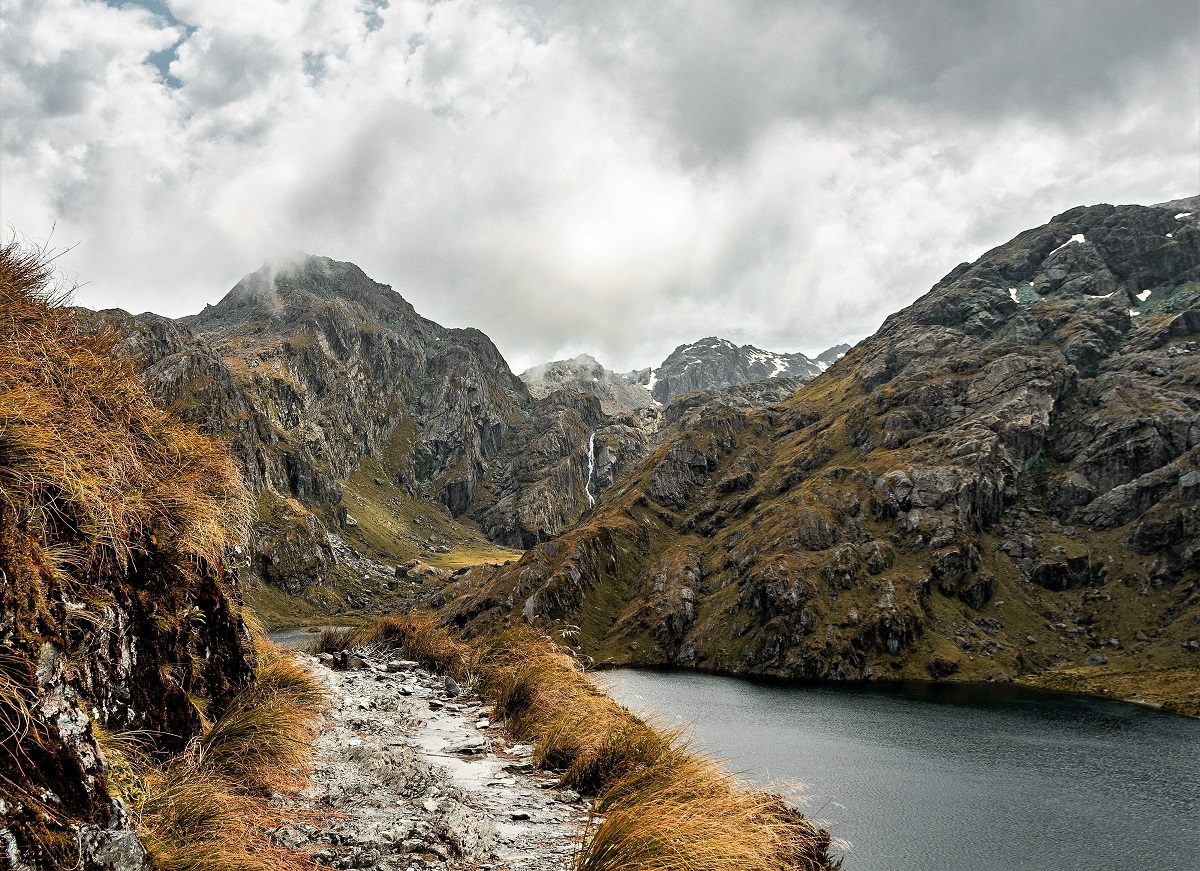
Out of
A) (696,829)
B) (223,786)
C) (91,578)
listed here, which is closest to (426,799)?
(223,786)

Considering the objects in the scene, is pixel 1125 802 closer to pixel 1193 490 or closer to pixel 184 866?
pixel 184 866

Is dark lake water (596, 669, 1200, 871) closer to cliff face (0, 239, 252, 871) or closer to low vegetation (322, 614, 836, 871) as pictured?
low vegetation (322, 614, 836, 871)

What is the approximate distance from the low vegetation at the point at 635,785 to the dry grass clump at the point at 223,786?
12.1 ft

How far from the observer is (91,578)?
6.75m

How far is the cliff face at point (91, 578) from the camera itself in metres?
4.61

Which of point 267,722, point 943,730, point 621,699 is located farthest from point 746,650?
point 267,722

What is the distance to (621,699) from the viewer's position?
19.3 meters

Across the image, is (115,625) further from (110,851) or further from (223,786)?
(110,851)

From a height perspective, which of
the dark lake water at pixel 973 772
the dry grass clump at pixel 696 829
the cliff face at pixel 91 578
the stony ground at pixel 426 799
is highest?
the cliff face at pixel 91 578

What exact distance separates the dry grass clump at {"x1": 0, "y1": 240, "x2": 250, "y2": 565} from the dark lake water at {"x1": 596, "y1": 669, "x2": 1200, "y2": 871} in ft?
32.2

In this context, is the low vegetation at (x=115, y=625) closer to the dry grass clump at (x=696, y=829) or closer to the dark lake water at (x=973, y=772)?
the dry grass clump at (x=696, y=829)

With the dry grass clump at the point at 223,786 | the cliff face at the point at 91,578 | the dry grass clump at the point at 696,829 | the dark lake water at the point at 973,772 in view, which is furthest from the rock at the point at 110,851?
the dark lake water at the point at 973,772

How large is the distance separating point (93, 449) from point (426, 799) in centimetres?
663

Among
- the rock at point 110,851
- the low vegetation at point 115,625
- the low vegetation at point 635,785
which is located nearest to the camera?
the rock at point 110,851
